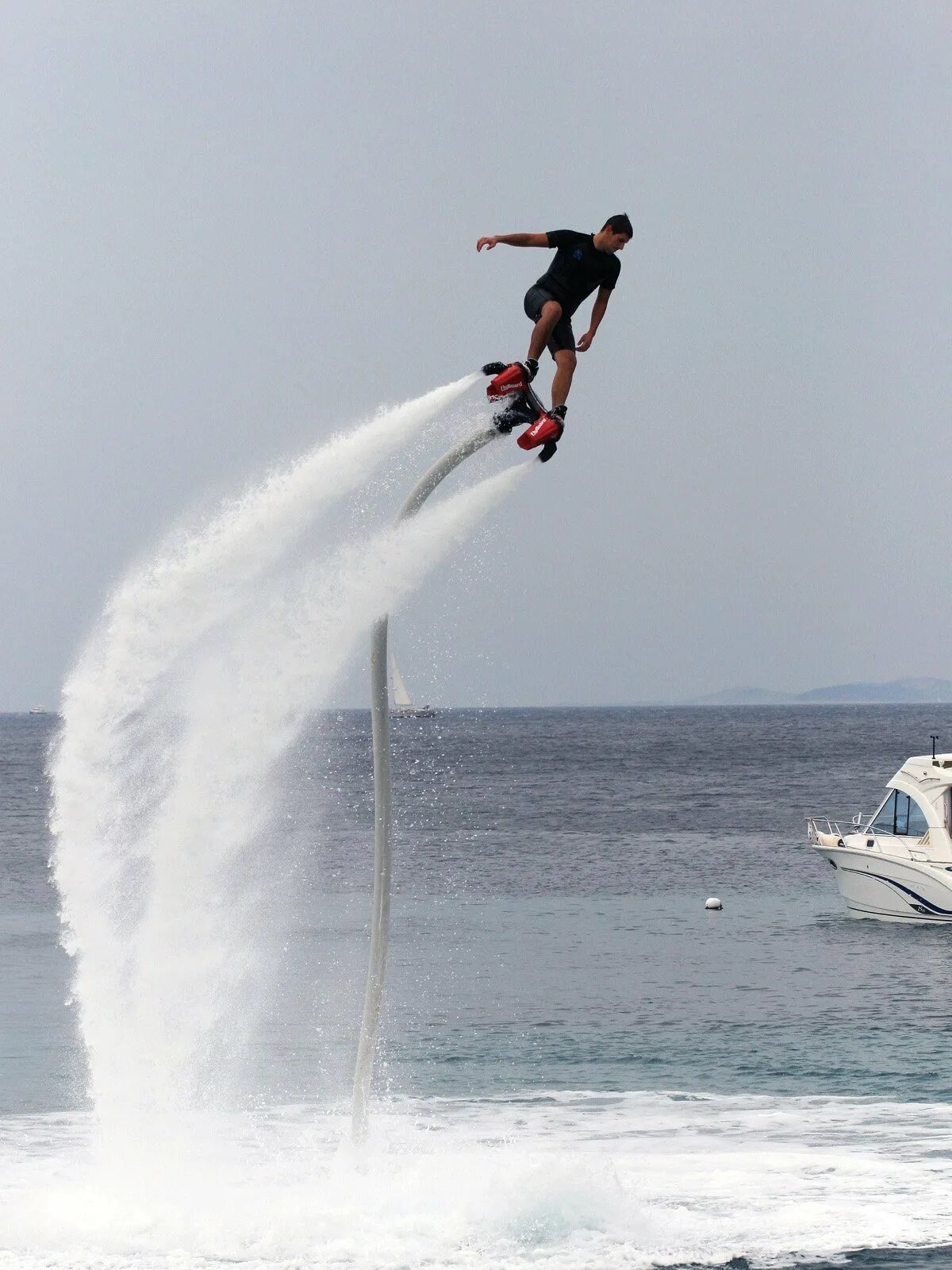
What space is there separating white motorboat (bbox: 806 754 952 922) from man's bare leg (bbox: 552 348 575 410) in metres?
28.8

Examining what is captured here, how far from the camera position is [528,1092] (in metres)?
22.8

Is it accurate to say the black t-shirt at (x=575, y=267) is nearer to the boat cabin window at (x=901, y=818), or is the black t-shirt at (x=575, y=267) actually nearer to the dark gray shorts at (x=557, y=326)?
the dark gray shorts at (x=557, y=326)

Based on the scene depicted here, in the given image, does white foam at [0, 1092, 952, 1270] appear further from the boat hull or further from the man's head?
the boat hull

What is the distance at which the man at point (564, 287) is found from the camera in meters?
12.1

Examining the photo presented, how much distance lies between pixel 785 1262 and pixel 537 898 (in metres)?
35.7

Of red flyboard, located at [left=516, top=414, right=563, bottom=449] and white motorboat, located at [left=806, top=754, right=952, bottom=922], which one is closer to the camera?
red flyboard, located at [left=516, top=414, right=563, bottom=449]

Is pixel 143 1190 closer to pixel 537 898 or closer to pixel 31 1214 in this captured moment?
pixel 31 1214

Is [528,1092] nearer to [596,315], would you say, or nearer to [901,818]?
[596,315]

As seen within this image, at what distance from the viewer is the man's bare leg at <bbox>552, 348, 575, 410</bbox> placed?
12219mm

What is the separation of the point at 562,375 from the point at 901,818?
30719 mm

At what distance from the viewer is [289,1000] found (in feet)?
100

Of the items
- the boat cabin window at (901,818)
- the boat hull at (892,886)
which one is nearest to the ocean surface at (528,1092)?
the boat hull at (892,886)

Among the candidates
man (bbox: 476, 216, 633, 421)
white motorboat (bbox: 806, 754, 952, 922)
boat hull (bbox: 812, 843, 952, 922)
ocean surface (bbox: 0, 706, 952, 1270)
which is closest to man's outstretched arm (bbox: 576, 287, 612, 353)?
man (bbox: 476, 216, 633, 421)

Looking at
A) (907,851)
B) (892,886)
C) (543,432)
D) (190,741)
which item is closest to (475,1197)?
(190,741)
